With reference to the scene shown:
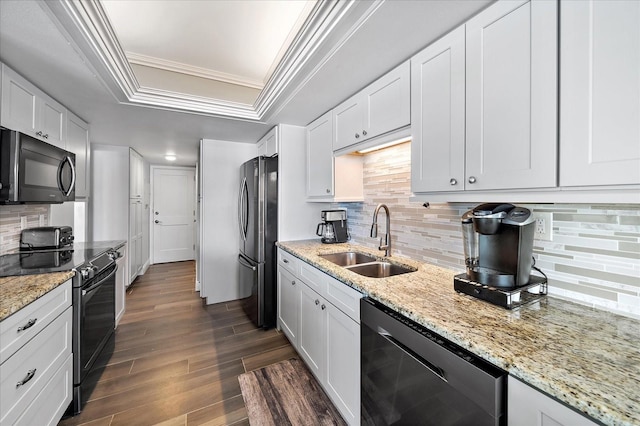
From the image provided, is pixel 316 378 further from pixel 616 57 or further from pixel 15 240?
pixel 15 240

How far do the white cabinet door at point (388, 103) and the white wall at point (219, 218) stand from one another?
2260 millimetres

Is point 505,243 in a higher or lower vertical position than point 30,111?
lower

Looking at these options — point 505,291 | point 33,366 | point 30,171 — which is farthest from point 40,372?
point 505,291

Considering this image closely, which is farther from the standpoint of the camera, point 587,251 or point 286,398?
point 286,398

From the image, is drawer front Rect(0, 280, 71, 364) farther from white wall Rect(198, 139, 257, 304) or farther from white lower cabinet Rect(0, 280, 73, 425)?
white wall Rect(198, 139, 257, 304)

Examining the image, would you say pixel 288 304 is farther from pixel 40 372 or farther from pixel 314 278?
pixel 40 372

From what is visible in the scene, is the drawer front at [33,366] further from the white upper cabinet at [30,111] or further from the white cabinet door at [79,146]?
the white cabinet door at [79,146]

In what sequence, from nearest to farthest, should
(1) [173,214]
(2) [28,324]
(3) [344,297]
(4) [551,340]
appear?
1. (4) [551,340]
2. (2) [28,324]
3. (3) [344,297]
4. (1) [173,214]

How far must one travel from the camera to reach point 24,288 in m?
1.27

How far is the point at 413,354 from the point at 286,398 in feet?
3.85

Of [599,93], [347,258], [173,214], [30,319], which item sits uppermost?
[599,93]

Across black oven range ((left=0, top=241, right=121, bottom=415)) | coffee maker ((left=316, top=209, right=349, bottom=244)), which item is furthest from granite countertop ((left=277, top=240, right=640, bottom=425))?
black oven range ((left=0, top=241, right=121, bottom=415))

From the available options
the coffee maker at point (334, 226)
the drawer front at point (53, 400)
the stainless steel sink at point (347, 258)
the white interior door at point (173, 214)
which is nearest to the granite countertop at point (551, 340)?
the stainless steel sink at point (347, 258)

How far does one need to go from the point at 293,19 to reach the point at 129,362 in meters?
3.02
